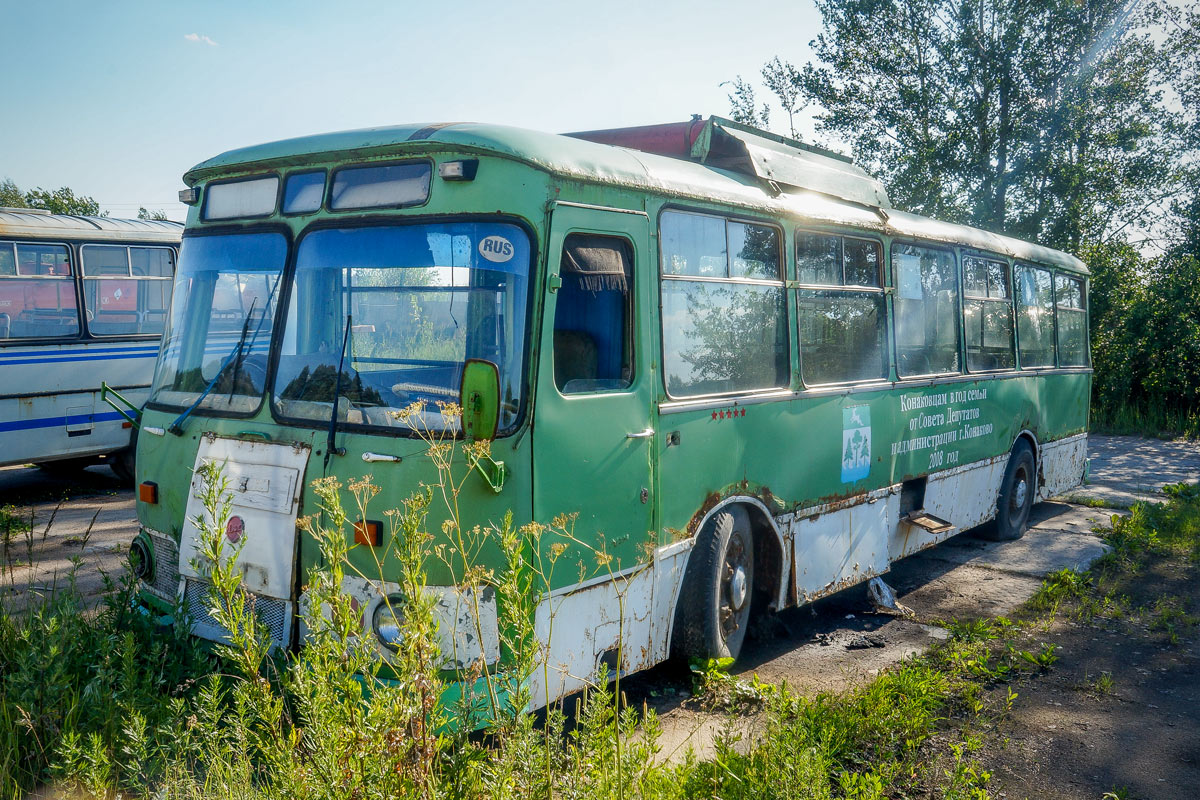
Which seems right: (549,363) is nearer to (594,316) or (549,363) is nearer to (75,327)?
(594,316)

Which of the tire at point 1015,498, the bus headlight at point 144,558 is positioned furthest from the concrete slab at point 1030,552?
the bus headlight at point 144,558

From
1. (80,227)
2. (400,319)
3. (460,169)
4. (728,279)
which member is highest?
(80,227)

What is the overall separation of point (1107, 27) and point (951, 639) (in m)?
19.6

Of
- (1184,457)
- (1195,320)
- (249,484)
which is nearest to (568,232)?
(249,484)

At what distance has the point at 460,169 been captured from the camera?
3.98 m

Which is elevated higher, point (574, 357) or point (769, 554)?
point (574, 357)

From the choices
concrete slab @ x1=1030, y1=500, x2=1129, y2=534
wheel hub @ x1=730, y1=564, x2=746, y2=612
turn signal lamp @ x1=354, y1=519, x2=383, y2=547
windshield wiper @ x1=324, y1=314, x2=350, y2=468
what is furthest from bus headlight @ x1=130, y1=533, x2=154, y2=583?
concrete slab @ x1=1030, y1=500, x2=1129, y2=534

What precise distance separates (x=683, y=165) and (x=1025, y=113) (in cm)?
1877

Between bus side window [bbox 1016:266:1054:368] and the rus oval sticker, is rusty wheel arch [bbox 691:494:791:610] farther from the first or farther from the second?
bus side window [bbox 1016:266:1054:368]

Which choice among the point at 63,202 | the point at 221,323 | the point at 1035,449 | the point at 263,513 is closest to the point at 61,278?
the point at 221,323

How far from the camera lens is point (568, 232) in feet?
13.7

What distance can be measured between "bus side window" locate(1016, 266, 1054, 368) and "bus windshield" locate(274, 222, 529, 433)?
23.3ft

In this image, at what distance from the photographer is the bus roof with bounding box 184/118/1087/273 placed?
412 cm

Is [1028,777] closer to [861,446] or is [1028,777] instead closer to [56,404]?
[861,446]
